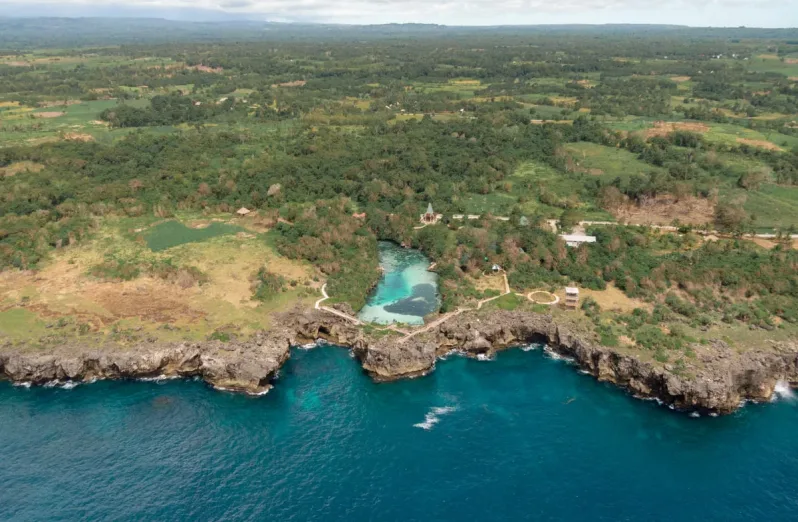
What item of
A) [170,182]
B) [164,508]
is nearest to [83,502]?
[164,508]

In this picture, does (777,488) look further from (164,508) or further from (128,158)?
(128,158)

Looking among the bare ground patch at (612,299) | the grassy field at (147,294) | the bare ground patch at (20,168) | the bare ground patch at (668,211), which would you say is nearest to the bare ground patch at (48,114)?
the bare ground patch at (20,168)

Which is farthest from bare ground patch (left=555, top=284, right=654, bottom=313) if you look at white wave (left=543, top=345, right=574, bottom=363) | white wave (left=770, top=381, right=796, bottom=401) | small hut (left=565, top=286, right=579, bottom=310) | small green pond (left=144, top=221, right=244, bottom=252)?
small green pond (left=144, top=221, right=244, bottom=252)

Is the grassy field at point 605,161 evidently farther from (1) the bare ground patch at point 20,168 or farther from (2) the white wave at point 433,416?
(1) the bare ground patch at point 20,168

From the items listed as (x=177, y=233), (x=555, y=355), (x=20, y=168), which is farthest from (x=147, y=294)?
(x=20, y=168)

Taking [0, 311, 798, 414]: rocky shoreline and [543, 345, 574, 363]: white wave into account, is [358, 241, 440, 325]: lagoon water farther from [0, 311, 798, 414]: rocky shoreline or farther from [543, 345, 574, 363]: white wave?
[543, 345, 574, 363]: white wave

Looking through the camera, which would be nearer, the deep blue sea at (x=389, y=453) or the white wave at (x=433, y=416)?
the deep blue sea at (x=389, y=453)
